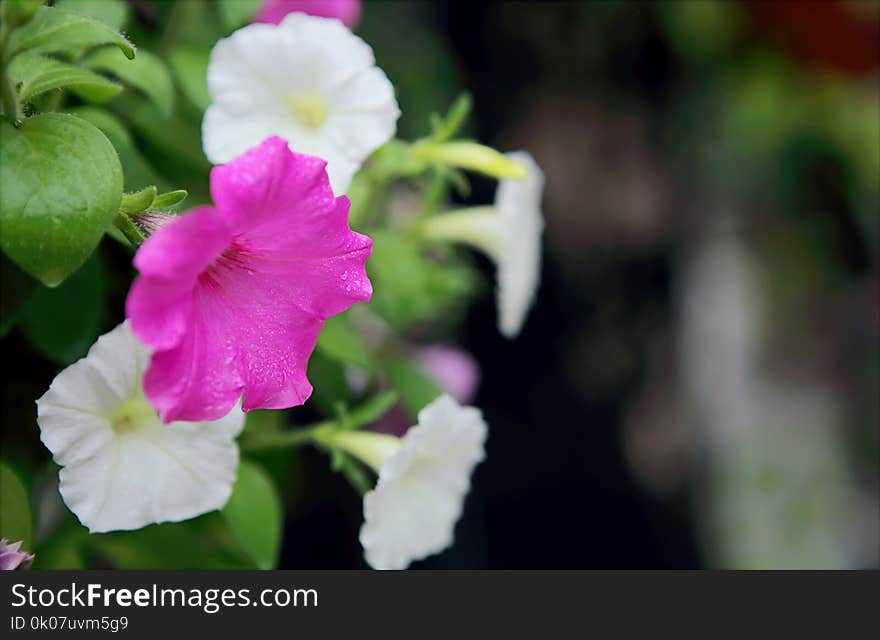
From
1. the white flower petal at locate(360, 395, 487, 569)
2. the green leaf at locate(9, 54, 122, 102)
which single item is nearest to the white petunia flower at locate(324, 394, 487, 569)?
the white flower petal at locate(360, 395, 487, 569)

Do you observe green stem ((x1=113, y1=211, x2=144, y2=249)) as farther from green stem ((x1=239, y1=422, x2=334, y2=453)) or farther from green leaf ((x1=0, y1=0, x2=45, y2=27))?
green stem ((x1=239, y1=422, x2=334, y2=453))

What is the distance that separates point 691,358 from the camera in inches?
57.7

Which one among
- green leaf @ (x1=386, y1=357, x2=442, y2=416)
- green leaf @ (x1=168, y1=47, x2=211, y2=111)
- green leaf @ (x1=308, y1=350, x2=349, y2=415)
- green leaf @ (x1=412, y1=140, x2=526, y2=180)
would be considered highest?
green leaf @ (x1=168, y1=47, x2=211, y2=111)

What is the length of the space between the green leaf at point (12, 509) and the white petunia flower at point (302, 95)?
0.17 metres

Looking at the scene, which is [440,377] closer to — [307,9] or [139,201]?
[307,9]

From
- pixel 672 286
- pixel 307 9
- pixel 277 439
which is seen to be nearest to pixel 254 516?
pixel 277 439

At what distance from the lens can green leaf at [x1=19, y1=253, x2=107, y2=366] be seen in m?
0.42

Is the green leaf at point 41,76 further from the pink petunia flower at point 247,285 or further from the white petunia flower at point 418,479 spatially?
the white petunia flower at point 418,479

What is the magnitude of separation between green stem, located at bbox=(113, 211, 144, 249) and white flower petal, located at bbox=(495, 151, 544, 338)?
0.25 metres

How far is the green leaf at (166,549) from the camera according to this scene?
1.62 ft

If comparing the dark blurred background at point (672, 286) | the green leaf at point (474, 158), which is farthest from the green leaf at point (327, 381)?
the dark blurred background at point (672, 286)

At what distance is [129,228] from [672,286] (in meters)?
1.15

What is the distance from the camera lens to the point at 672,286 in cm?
139

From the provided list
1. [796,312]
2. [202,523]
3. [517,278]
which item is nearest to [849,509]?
[796,312]
